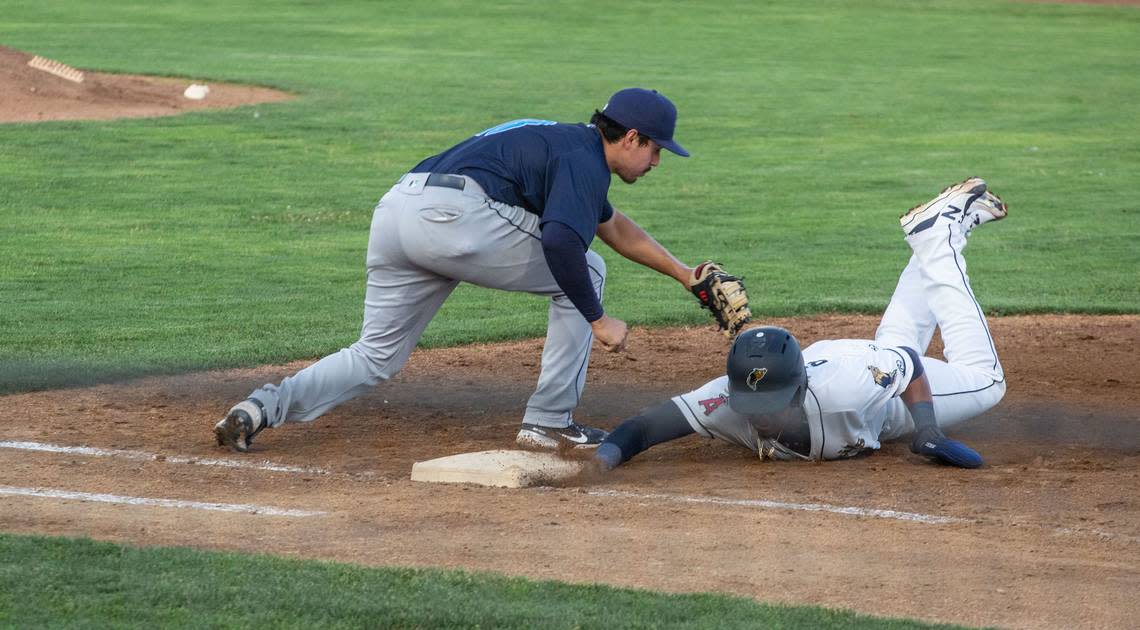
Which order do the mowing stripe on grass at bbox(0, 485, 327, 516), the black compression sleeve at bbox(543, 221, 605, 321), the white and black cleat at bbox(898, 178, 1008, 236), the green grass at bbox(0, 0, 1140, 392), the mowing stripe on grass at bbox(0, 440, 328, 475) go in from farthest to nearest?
1. the green grass at bbox(0, 0, 1140, 392)
2. the white and black cleat at bbox(898, 178, 1008, 236)
3. the mowing stripe on grass at bbox(0, 440, 328, 475)
4. the black compression sleeve at bbox(543, 221, 605, 321)
5. the mowing stripe on grass at bbox(0, 485, 327, 516)

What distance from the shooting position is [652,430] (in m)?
5.62

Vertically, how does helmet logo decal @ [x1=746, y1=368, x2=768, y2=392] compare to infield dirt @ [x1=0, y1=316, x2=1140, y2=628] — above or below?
above

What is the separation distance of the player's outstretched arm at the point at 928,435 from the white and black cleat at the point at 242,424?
2.48m

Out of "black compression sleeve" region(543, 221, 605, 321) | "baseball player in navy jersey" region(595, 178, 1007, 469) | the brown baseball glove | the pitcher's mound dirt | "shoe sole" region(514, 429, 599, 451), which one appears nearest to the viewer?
"black compression sleeve" region(543, 221, 605, 321)

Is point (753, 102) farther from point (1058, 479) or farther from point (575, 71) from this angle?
point (1058, 479)

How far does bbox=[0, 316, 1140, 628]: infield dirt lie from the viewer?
4.22 metres

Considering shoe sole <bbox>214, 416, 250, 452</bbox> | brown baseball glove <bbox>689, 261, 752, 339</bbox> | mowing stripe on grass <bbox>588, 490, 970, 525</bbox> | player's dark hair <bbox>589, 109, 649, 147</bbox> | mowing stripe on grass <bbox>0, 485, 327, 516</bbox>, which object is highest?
player's dark hair <bbox>589, 109, 649, 147</bbox>

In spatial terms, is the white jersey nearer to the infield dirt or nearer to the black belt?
the infield dirt

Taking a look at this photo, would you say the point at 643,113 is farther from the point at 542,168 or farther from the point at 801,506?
the point at 801,506

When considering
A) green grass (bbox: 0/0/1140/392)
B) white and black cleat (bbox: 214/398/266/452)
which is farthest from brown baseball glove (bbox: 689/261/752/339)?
green grass (bbox: 0/0/1140/392)

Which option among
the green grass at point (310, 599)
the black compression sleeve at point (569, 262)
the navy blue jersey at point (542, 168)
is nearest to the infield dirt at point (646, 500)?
the green grass at point (310, 599)

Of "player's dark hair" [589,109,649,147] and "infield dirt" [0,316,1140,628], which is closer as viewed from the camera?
"infield dirt" [0,316,1140,628]

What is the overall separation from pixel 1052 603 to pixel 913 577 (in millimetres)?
388

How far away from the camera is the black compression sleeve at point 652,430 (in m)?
5.60
